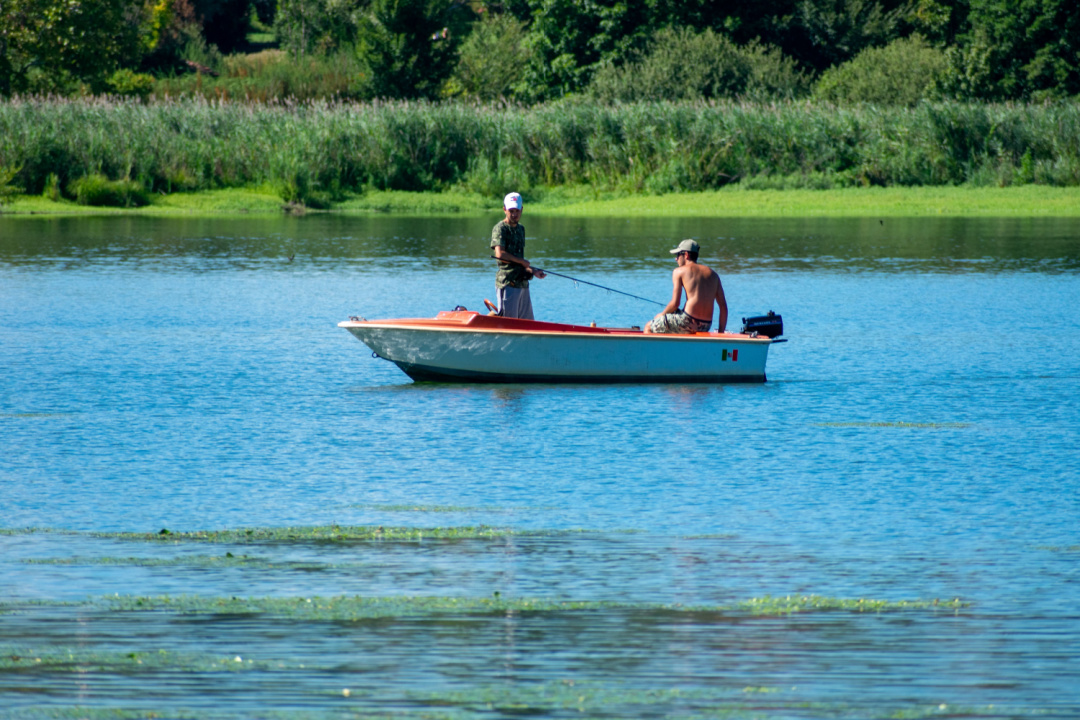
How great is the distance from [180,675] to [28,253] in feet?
77.0

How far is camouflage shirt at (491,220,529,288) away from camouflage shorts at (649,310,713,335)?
1.34 metres

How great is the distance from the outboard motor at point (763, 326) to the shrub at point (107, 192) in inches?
1114

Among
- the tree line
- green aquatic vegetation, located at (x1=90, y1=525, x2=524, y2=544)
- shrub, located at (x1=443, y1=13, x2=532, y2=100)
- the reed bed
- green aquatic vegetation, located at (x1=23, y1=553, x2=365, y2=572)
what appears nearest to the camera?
green aquatic vegetation, located at (x1=23, y1=553, x2=365, y2=572)

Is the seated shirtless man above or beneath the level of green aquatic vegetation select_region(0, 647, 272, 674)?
above

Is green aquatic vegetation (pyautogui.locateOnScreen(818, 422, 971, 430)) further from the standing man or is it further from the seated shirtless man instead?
the standing man

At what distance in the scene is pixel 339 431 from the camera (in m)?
12.0

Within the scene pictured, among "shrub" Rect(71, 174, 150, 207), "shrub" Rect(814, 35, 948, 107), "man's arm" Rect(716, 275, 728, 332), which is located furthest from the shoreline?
"man's arm" Rect(716, 275, 728, 332)

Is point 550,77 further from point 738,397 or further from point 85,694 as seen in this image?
point 85,694

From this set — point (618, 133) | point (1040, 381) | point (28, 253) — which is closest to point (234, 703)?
point (1040, 381)

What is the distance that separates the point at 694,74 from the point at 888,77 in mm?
7208

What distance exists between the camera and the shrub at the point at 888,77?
52.9m

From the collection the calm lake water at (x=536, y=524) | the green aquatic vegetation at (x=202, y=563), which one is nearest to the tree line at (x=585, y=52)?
the calm lake water at (x=536, y=524)

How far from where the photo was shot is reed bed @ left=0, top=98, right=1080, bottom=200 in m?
40.3

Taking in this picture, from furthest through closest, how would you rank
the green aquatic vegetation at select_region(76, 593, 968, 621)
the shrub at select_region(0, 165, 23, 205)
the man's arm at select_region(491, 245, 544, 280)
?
1. the shrub at select_region(0, 165, 23, 205)
2. the man's arm at select_region(491, 245, 544, 280)
3. the green aquatic vegetation at select_region(76, 593, 968, 621)
